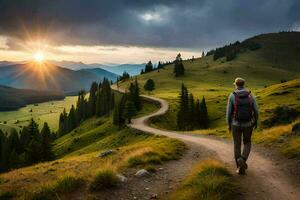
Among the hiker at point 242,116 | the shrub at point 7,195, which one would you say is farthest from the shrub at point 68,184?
the hiker at point 242,116

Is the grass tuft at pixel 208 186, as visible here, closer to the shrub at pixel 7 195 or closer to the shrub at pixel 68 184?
the shrub at pixel 68 184

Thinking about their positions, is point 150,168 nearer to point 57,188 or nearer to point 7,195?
point 57,188

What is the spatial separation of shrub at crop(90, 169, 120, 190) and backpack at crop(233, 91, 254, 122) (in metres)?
5.50

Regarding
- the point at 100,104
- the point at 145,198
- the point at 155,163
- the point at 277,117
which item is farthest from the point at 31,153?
the point at 100,104

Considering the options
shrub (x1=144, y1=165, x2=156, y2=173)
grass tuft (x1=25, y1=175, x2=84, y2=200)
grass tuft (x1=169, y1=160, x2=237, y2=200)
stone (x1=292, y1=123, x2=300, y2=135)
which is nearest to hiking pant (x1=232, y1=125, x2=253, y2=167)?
grass tuft (x1=169, y1=160, x2=237, y2=200)

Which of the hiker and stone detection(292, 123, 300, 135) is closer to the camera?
the hiker

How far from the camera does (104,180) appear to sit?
13.8 m

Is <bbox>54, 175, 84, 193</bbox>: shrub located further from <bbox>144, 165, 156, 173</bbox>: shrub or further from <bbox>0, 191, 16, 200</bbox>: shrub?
<bbox>144, 165, 156, 173</bbox>: shrub

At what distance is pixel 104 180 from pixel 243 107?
246 inches

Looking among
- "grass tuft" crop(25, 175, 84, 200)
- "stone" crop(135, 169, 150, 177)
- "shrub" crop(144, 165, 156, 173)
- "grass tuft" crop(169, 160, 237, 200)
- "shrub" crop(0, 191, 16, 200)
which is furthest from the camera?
"shrub" crop(144, 165, 156, 173)

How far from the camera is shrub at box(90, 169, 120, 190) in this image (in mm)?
13633

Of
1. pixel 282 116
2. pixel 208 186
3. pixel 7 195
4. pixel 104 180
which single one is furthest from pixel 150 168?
pixel 282 116

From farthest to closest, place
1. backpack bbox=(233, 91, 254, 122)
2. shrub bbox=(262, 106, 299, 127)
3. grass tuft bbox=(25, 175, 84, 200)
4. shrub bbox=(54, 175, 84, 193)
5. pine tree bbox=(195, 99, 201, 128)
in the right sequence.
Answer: pine tree bbox=(195, 99, 201, 128)
shrub bbox=(262, 106, 299, 127)
backpack bbox=(233, 91, 254, 122)
shrub bbox=(54, 175, 84, 193)
grass tuft bbox=(25, 175, 84, 200)

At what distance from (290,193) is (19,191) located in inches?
431
